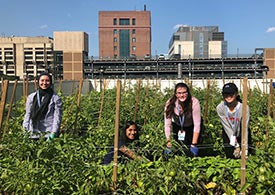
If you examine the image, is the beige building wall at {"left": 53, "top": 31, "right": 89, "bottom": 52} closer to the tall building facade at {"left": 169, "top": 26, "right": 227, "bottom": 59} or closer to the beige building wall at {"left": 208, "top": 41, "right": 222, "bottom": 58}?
the tall building facade at {"left": 169, "top": 26, "right": 227, "bottom": 59}

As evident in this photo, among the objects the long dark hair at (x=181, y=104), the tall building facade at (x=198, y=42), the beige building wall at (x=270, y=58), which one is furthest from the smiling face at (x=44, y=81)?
the tall building facade at (x=198, y=42)

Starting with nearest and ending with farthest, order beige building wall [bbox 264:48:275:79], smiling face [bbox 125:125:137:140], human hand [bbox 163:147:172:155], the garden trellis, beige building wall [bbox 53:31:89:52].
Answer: the garden trellis < human hand [bbox 163:147:172:155] < smiling face [bbox 125:125:137:140] < beige building wall [bbox 264:48:275:79] < beige building wall [bbox 53:31:89:52]

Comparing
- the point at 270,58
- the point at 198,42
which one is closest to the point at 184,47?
the point at 198,42

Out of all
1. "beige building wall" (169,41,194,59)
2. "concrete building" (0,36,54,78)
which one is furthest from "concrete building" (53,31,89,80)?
"beige building wall" (169,41,194,59)

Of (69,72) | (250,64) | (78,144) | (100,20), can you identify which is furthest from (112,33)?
(78,144)

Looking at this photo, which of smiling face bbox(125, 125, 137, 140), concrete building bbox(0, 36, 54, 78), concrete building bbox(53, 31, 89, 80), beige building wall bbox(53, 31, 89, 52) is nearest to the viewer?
smiling face bbox(125, 125, 137, 140)

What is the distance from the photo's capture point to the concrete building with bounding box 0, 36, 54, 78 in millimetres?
77125

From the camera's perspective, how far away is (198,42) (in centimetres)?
9469

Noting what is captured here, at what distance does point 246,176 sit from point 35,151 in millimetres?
1481

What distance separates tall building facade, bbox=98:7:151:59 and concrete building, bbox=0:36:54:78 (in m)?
14.3

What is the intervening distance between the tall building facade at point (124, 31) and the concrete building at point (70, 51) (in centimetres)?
524

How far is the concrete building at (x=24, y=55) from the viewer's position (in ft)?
253

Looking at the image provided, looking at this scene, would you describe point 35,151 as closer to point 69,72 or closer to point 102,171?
point 102,171

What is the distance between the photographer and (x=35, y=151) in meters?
2.68
